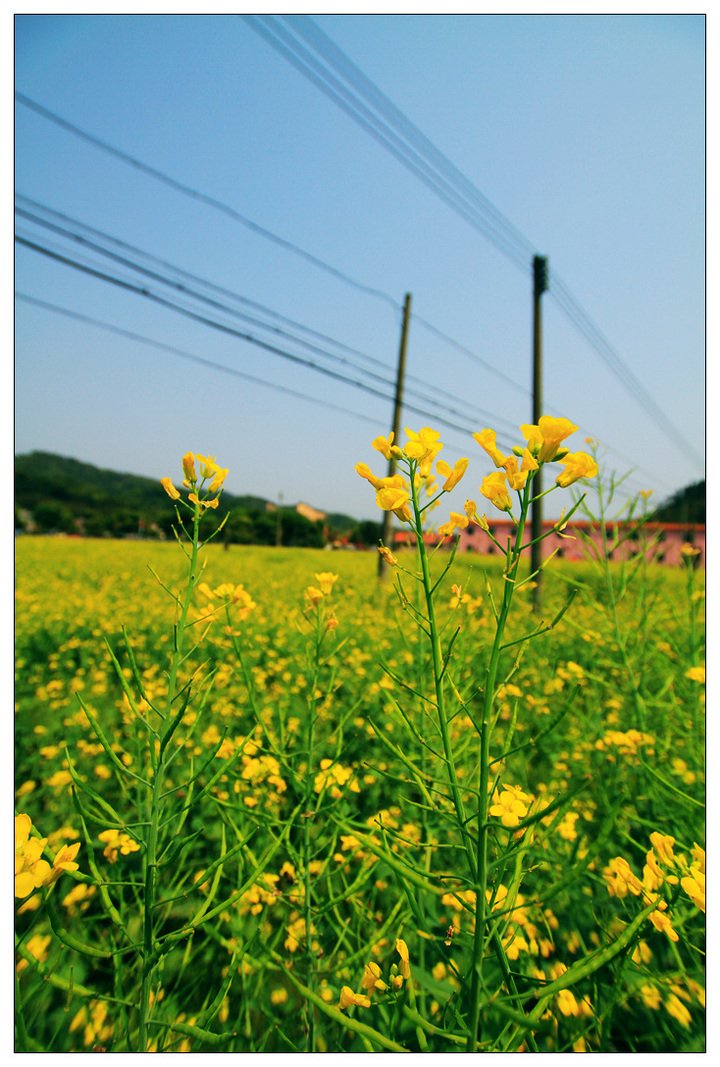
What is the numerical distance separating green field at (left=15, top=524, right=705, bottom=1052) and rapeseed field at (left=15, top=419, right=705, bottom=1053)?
10mm

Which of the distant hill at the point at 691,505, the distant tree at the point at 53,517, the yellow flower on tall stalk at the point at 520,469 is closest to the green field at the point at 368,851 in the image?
the yellow flower on tall stalk at the point at 520,469

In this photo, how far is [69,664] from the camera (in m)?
3.03

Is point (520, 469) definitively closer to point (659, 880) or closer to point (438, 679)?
point (438, 679)

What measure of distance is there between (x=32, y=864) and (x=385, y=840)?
43 centimetres

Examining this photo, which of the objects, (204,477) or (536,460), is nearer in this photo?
(536,460)

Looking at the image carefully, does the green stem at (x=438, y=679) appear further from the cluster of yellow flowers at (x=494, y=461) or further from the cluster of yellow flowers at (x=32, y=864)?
the cluster of yellow flowers at (x=32, y=864)

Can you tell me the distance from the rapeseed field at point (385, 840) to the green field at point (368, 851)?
0.01 meters

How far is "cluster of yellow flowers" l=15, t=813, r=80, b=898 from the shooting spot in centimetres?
49

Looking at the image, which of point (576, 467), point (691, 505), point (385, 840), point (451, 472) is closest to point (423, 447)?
point (451, 472)

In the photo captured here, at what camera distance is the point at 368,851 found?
37.1 inches

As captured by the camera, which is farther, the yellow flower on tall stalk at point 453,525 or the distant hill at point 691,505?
the distant hill at point 691,505

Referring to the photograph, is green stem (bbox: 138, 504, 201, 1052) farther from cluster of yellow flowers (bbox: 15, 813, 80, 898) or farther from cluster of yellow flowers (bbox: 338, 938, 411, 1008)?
cluster of yellow flowers (bbox: 338, 938, 411, 1008)

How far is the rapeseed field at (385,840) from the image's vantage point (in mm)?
516

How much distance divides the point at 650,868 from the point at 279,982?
1152 millimetres
